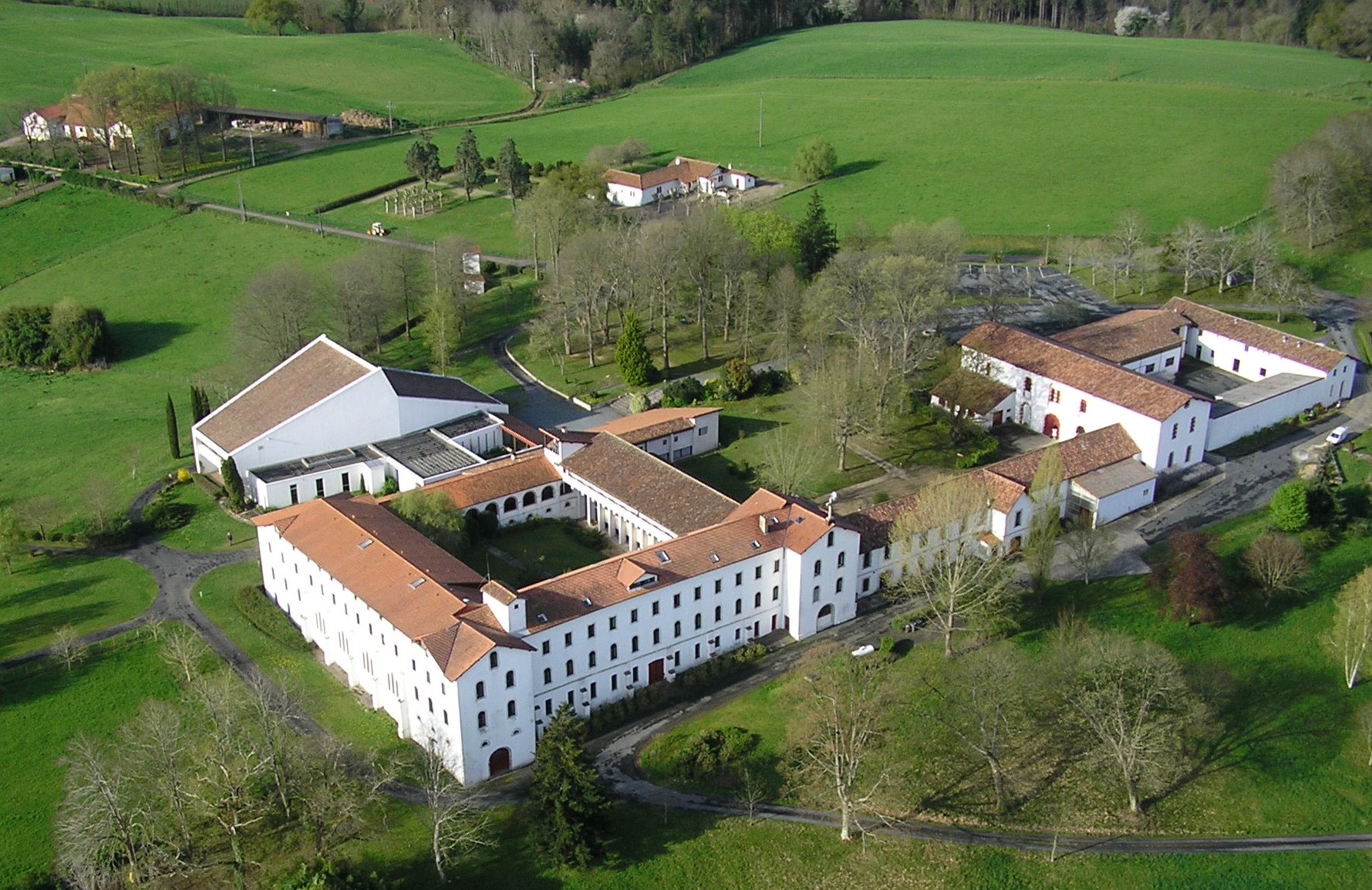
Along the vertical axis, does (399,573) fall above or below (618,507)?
above

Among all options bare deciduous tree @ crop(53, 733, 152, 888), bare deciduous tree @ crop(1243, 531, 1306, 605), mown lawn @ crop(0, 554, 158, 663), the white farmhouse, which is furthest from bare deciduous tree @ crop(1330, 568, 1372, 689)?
mown lawn @ crop(0, 554, 158, 663)

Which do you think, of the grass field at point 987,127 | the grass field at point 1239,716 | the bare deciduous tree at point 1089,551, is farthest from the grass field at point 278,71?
the grass field at point 1239,716

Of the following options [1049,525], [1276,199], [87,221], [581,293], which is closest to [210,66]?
[87,221]

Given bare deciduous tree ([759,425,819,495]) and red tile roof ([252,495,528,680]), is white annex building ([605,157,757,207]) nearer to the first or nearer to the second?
bare deciduous tree ([759,425,819,495])

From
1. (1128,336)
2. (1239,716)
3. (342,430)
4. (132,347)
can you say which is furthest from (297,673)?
(1128,336)

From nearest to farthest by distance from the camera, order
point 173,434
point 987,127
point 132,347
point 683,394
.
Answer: point 173,434 < point 683,394 < point 132,347 < point 987,127

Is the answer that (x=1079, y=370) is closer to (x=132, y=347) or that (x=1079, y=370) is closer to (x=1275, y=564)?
(x=1275, y=564)

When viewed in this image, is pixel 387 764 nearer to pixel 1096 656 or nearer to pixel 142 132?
pixel 1096 656
